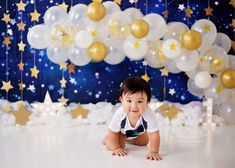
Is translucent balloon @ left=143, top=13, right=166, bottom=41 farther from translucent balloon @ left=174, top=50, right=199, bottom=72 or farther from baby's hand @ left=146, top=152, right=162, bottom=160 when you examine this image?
baby's hand @ left=146, top=152, right=162, bottom=160

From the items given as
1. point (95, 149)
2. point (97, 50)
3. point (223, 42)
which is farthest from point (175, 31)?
point (95, 149)

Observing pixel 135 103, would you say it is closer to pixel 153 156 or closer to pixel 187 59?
pixel 153 156

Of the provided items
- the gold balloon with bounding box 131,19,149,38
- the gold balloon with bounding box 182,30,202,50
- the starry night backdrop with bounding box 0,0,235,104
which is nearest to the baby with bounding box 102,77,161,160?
the gold balloon with bounding box 131,19,149,38

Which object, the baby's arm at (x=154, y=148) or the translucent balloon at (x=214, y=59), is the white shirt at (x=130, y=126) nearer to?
the baby's arm at (x=154, y=148)

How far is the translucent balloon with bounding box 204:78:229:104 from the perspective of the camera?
408cm

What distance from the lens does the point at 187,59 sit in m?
3.84

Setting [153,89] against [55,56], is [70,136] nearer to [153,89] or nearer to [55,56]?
[55,56]

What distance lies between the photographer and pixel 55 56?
3.94 metres

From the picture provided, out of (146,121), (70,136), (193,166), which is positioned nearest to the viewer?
(193,166)

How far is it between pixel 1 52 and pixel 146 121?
2.14 meters

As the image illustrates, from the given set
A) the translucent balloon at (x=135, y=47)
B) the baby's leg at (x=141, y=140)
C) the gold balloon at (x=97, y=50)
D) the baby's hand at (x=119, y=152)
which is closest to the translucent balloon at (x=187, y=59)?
the translucent balloon at (x=135, y=47)

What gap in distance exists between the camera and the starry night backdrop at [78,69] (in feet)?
14.3

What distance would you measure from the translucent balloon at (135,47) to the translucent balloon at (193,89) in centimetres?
68

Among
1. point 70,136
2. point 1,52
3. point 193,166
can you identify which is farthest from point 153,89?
point 193,166
